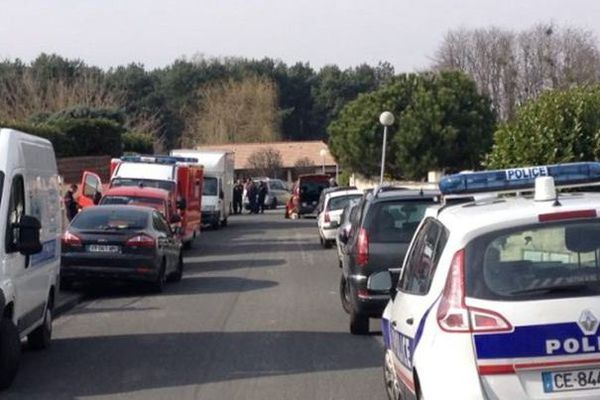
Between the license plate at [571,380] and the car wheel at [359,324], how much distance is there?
8492 mm

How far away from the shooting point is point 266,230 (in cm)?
4844

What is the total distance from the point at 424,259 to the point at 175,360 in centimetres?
579

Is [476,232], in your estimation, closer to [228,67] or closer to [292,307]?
[292,307]

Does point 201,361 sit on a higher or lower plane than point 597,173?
lower

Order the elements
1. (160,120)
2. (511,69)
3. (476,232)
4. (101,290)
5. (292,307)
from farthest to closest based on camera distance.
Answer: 1. (160,120)
2. (511,69)
3. (101,290)
4. (292,307)
5. (476,232)

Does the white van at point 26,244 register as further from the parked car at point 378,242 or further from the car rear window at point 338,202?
the car rear window at point 338,202

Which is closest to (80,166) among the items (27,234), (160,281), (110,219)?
(110,219)

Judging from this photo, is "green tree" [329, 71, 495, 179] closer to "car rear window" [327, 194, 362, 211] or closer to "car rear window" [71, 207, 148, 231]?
"car rear window" [327, 194, 362, 211]

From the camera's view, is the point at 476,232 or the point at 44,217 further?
the point at 44,217

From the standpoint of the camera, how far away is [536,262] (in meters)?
7.68

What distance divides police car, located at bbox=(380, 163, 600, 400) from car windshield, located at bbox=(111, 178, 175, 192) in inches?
1101

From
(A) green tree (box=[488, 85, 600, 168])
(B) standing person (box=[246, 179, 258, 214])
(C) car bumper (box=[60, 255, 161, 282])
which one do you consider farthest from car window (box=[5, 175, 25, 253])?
(B) standing person (box=[246, 179, 258, 214])

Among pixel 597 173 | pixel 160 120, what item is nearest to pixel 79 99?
pixel 160 120

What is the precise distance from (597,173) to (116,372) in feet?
19.3
